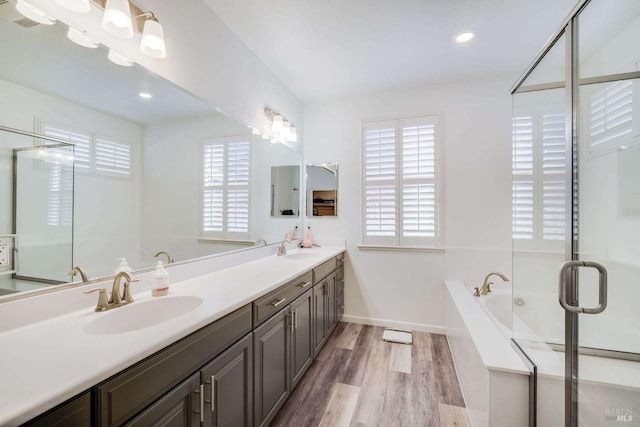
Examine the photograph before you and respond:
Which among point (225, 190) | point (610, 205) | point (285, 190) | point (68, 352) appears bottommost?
point (68, 352)

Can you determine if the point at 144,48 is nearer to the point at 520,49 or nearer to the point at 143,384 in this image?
the point at 143,384

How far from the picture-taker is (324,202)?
10.5 feet

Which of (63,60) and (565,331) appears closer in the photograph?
(63,60)

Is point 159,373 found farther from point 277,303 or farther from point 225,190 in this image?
point 225,190

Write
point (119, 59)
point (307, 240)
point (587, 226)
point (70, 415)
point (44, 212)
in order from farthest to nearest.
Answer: point (307, 240) → point (587, 226) → point (119, 59) → point (44, 212) → point (70, 415)

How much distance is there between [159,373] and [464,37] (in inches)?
112

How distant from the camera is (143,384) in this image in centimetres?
79

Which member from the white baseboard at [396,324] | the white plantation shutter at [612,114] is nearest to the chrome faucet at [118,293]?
the white baseboard at [396,324]

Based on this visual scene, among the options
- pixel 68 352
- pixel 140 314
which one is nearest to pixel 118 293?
pixel 140 314

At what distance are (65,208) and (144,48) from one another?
2.80ft

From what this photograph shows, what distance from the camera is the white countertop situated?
57 centimetres

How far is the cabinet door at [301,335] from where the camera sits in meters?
1.76

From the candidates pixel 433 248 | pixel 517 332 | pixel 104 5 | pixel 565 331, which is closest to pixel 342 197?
pixel 433 248

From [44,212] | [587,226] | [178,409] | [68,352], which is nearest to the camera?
[68,352]
